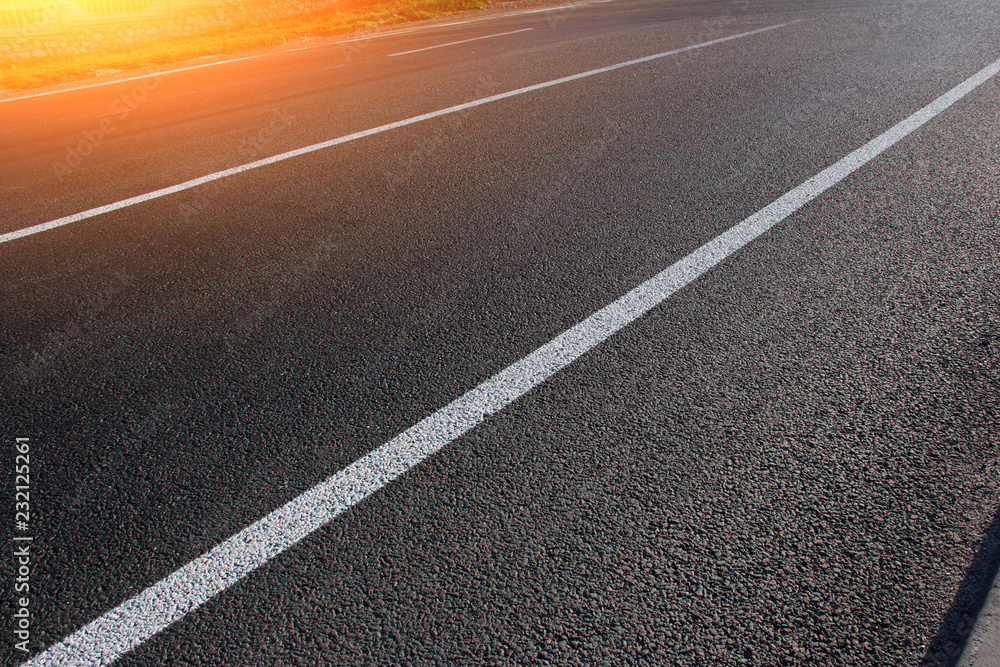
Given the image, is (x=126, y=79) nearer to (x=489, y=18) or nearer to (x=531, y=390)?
(x=489, y=18)

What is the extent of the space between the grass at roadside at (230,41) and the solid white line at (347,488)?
1080 centimetres

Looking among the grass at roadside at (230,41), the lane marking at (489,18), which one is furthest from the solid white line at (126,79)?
the lane marking at (489,18)

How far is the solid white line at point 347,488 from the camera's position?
1888 mm

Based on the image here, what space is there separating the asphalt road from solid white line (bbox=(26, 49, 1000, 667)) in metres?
0.05

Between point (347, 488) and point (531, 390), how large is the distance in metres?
0.79

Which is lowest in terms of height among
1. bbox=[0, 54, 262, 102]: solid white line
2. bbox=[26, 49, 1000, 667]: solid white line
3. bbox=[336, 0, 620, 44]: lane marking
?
bbox=[26, 49, 1000, 667]: solid white line

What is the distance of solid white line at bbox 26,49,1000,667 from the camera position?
189 centimetres

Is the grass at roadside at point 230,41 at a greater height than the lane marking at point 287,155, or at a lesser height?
greater

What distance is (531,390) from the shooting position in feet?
9.00

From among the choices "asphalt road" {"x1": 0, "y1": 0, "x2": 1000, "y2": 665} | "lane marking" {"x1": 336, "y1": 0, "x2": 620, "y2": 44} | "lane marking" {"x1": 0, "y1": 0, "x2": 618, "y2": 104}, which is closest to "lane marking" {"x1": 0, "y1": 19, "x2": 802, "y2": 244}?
"asphalt road" {"x1": 0, "y1": 0, "x2": 1000, "y2": 665}

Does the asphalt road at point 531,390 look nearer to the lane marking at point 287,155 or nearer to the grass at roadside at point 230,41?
the lane marking at point 287,155

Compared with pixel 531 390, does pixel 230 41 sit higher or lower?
higher

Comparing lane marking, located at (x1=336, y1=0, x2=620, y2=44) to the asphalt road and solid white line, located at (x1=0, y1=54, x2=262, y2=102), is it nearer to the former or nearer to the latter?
solid white line, located at (x1=0, y1=54, x2=262, y2=102)

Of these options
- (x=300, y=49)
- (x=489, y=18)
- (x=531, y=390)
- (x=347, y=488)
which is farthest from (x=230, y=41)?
(x=347, y=488)
